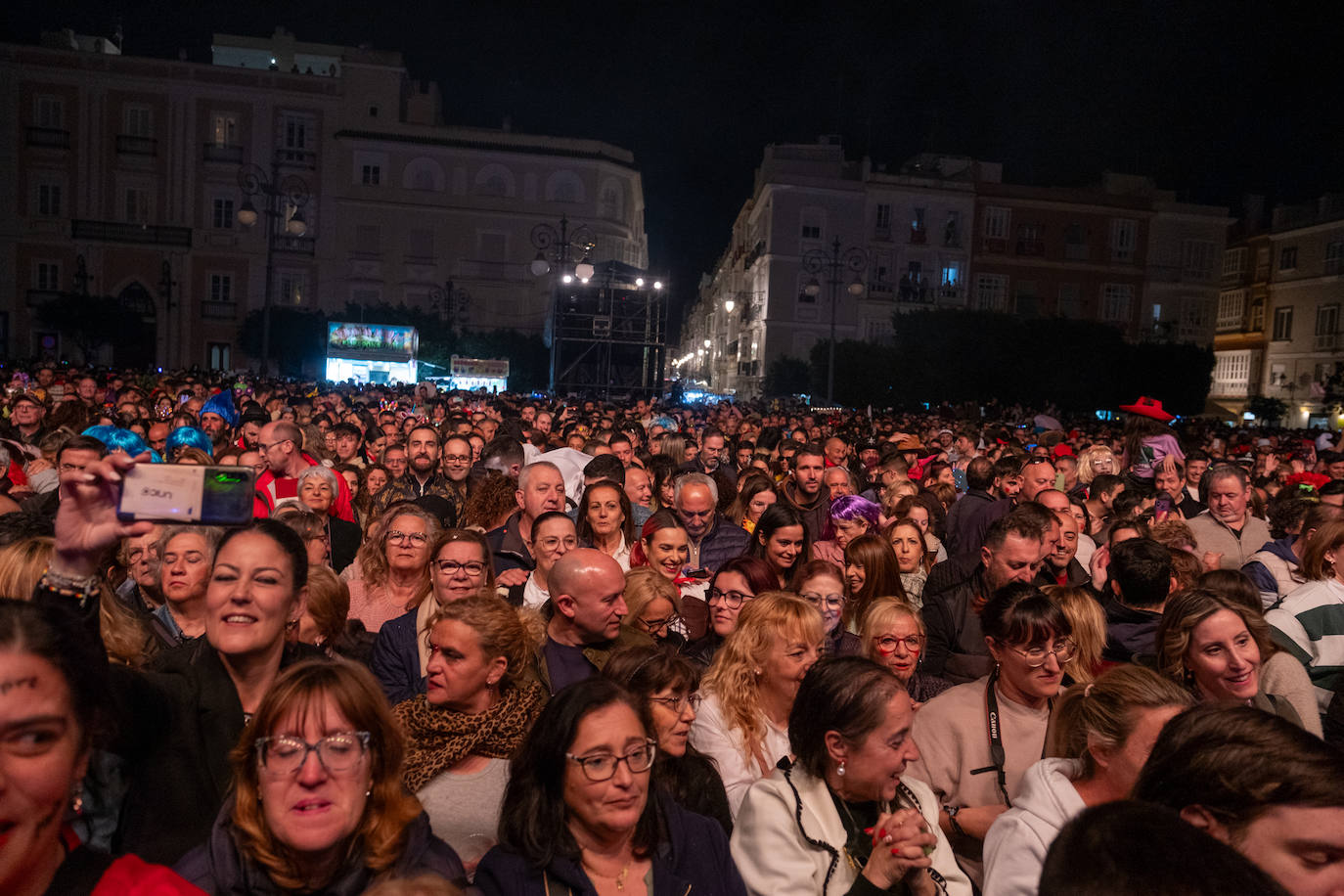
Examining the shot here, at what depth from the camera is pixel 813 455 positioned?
7.71m

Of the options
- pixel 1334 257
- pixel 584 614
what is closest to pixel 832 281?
pixel 584 614

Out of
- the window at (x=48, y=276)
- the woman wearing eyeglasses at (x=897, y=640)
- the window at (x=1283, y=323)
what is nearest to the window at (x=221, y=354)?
the window at (x=48, y=276)

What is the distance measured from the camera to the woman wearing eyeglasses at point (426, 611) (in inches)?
156

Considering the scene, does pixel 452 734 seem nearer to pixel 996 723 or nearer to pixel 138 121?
pixel 996 723

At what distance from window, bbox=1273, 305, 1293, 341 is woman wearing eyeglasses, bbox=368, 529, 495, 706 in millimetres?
55192

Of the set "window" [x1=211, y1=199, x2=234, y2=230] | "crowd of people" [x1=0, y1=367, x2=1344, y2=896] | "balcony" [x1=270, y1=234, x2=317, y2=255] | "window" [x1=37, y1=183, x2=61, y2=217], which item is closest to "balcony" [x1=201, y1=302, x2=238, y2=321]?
"balcony" [x1=270, y1=234, x2=317, y2=255]

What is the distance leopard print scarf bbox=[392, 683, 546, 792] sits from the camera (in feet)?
9.85

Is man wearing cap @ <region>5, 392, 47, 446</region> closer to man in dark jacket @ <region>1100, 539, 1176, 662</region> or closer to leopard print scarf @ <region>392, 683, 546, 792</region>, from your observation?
leopard print scarf @ <region>392, 683, 546, 792</region>

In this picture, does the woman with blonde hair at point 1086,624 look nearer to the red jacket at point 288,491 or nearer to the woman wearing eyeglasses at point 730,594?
the woman wearing eyeglasses at point 730,594

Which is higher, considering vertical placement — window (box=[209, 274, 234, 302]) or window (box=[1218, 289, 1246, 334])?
window (box=[1218, 289, 1246, 334])

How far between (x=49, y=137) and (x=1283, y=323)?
63.2 meters

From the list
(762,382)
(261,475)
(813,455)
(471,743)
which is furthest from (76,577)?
(762,382)

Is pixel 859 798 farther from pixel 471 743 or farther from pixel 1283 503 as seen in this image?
pixel 1283 503

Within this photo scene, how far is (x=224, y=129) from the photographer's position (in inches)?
1998
